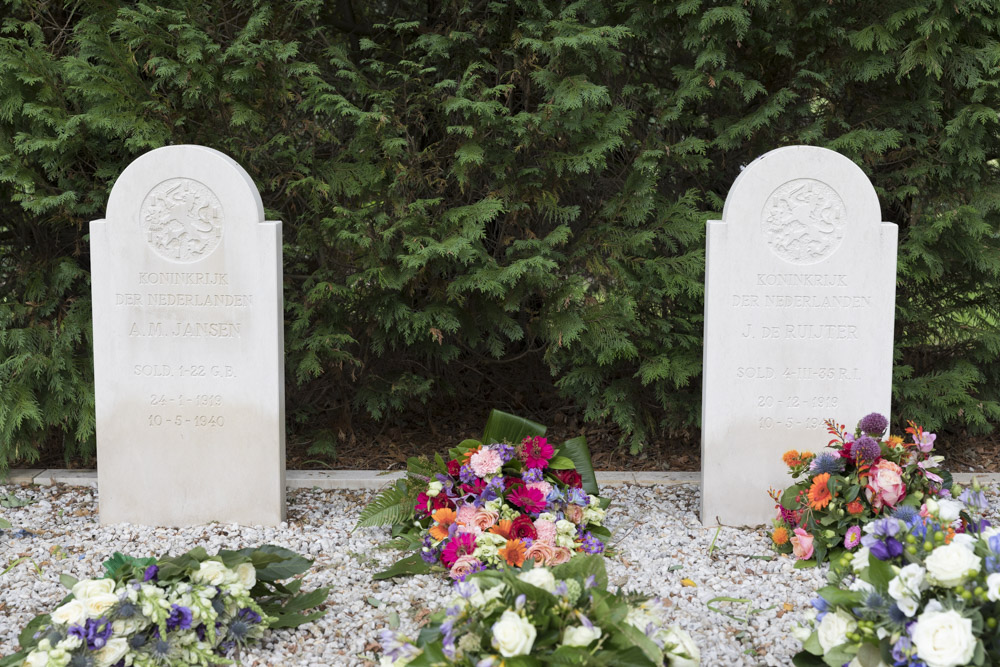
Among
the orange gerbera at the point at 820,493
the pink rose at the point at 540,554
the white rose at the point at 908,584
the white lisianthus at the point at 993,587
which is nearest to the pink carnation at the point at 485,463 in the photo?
the pink rose at the point at 540,554

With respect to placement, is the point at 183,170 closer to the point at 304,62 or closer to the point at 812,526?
the point at 304,62

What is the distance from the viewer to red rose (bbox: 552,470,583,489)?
13.0 feet

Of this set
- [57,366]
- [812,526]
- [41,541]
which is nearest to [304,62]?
[57,366]

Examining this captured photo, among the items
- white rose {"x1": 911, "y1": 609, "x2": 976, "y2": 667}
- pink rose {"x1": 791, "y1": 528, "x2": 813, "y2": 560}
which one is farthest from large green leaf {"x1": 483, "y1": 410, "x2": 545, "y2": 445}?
white rose {"x1": 911, "y1": 609, "x2": 976, "y2": 667}

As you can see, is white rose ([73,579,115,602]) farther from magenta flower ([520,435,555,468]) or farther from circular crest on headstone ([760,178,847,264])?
circular crest on headstone ([760,178,847,264])

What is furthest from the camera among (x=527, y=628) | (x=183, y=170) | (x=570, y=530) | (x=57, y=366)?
(x=57, y=366)

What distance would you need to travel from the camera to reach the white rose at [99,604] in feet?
8.58

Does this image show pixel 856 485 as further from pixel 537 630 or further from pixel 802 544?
pixel 537 630

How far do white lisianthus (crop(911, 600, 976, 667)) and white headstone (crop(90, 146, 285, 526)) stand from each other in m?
2.90

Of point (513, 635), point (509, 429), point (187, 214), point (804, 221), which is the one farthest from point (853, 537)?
point (187, 214)

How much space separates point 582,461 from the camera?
4191mm

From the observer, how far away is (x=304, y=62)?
4.89 m

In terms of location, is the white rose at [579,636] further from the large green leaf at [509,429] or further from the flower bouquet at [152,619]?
the large green leaf at [509,429]

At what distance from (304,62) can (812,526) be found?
3.58 meters
